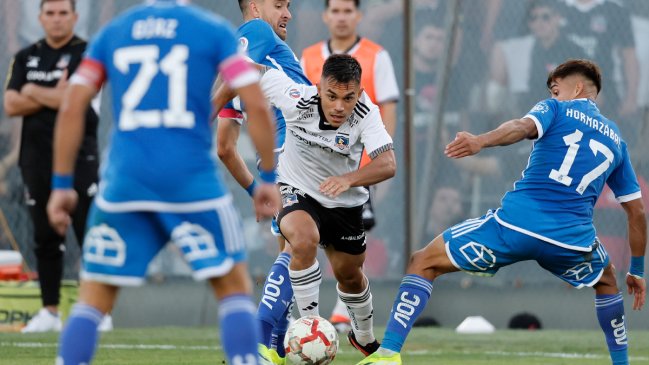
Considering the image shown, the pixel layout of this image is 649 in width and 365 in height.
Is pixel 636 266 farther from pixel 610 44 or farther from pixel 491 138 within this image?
pixel 610 44

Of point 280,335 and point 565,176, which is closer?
point 565,176

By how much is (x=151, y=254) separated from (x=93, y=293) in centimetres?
27

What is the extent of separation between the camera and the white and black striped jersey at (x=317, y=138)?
7.28 metres

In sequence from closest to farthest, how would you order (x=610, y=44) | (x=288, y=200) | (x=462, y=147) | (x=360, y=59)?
(x=462, y=147) < (x=288, y=200) < (x=360, y=59) < (x=610, y=44)

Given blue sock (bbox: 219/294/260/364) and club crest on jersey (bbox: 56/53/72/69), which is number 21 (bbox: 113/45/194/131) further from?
club crest on jersey (bbox: 56/53/72/69)

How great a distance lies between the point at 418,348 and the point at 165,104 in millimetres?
4899

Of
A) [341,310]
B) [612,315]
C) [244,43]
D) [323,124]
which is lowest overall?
[341,310]

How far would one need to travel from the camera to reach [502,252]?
700cm

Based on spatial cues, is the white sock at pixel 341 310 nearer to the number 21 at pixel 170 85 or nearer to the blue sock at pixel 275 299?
the blue sock at pixel 275 299

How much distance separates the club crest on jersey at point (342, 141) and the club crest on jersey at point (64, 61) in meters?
3.74

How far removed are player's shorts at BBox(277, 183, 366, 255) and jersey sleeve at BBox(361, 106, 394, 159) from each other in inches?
19.3

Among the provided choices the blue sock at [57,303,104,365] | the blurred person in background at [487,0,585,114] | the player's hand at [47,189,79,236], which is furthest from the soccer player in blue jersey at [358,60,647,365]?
the blurred person in background at [487,0,585,114]

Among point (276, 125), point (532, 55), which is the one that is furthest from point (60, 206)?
point (532, 55)

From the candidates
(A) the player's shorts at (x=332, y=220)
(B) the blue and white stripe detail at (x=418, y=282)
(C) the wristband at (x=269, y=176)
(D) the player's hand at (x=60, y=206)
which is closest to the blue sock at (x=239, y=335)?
(C) the wristband at (x=269, y=176)
